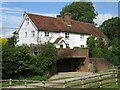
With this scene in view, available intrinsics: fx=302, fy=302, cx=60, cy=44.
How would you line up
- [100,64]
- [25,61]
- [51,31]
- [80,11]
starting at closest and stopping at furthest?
[25,61] < [100,64] < [51,31] < [80,11]

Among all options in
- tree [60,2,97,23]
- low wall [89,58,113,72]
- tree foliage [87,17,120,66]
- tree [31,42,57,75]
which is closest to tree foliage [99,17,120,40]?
tree [60,2,97,23]

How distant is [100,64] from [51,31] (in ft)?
38.2

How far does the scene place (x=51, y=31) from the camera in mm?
50844

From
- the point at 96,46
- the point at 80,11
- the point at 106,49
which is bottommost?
the point at 106,49

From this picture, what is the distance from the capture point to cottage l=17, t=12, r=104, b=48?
49719 millimetres

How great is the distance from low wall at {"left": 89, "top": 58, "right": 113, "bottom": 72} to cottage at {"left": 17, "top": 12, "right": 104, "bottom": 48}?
331 inches

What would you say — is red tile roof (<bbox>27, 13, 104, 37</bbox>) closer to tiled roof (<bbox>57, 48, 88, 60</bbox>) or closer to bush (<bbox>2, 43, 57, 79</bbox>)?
tiled roof (<bbox>57, 48, 88, 60</bbox>)

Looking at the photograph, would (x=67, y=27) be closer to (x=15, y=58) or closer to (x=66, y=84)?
(x=15, y=58)

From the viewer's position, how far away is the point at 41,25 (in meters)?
50.0

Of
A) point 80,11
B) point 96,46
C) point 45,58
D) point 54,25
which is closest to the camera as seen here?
point 45,58

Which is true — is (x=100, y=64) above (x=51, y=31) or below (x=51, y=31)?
below

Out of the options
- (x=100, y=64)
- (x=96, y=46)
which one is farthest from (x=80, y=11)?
(x=100, y=64)

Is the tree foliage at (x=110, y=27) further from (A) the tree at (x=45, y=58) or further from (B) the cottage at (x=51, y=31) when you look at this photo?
(A) the tree at (x=45, y=58)

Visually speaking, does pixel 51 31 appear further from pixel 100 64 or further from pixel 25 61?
pixel 25 61
